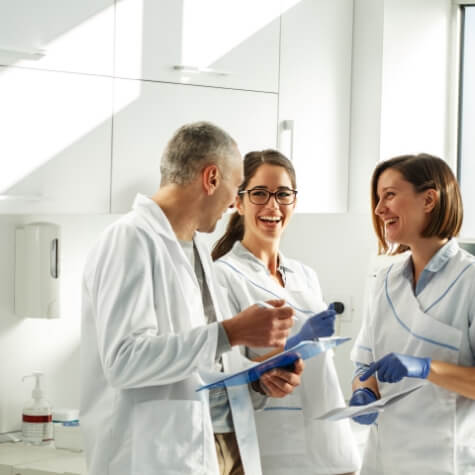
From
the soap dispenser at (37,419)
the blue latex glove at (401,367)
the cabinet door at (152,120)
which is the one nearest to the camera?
the blue latex glove at (401,367)

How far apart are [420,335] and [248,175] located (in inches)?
23.0

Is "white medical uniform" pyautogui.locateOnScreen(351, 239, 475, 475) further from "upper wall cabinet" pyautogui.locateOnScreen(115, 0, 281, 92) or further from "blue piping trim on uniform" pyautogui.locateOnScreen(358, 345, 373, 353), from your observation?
"upper wall cabinet" pyautogui.locateOnScreen(115, 0, 281, 92)

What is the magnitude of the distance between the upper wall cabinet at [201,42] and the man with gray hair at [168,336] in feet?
2.61

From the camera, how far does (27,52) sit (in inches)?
91.6

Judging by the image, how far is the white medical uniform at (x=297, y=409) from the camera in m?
2.16

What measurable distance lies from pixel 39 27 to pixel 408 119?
1.41 metres

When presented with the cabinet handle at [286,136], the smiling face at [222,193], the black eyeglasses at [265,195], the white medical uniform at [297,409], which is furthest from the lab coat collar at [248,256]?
the cabinet handle at [286,136]

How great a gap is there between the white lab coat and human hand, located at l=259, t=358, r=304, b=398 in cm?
23

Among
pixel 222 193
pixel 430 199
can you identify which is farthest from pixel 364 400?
pixel 222 193

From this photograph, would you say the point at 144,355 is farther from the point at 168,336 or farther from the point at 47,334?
the point at 47,334

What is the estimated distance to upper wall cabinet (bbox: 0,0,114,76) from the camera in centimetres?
229

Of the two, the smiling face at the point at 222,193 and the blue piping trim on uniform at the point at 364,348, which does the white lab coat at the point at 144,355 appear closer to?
the smiling face at the point at 222,193

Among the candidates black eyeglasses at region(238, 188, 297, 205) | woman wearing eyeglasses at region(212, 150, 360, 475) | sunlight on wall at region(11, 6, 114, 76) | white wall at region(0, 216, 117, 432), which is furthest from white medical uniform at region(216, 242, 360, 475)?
white wall at region(0, 216, 117, 432)

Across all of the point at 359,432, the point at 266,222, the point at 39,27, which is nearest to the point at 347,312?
the point at 359,432
